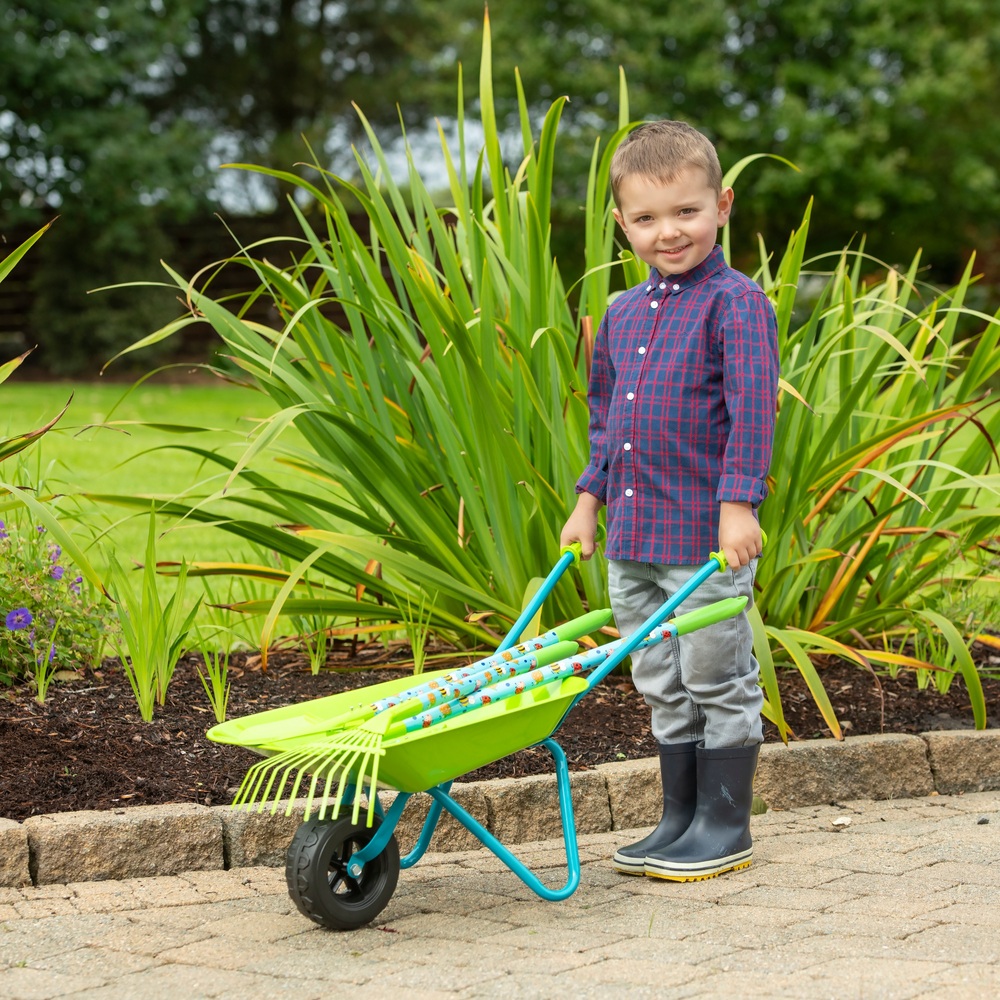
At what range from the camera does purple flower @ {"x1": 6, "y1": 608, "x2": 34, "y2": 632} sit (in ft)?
11.9

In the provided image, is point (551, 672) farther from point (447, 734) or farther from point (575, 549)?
point (575, 549)

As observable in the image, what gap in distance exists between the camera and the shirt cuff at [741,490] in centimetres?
277

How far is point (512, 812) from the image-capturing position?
3.24 m

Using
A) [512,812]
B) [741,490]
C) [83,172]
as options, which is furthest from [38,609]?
[83,172]

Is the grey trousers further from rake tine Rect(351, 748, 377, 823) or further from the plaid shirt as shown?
rake tine Rect(351, 748, 377, 823)

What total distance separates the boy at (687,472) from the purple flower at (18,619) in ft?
5.16

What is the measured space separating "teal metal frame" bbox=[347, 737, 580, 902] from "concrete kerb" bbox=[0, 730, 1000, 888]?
0.39 m

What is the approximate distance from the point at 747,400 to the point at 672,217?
0.43 metres

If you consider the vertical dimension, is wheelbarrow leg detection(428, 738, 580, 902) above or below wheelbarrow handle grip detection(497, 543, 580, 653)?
below

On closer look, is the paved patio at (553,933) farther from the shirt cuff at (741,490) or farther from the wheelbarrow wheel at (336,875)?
the shirt cuff at (741,490)

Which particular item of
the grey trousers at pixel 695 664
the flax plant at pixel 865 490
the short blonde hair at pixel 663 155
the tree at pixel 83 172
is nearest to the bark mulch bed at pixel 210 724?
the flax plant at pixel 865 490

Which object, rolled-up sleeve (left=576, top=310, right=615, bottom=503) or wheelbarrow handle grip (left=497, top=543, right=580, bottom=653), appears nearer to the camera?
wheelbarrow handle grip (left=497, top=543, right=580, bottom=653)

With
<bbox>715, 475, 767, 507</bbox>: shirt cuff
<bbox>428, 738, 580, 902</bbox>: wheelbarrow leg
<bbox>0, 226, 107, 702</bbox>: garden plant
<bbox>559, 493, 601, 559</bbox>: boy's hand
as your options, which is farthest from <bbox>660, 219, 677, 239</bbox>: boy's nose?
<bbox>0, 226, 107, 702</bbox>: garden plant

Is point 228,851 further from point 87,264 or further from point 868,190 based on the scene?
point 868,190
